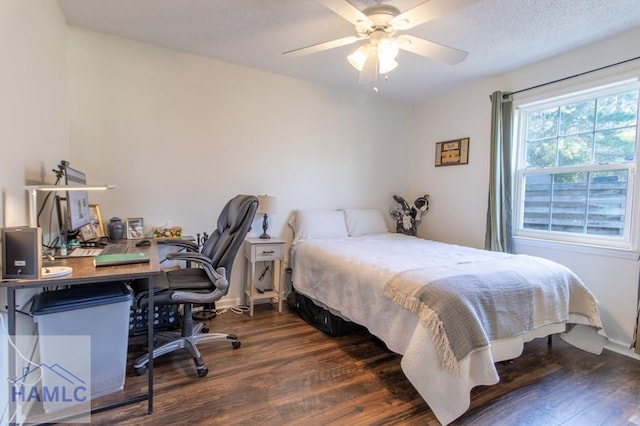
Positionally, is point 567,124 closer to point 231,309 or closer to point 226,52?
point 226,52

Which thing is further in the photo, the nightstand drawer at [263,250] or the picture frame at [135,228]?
the nightstand drawer at [263,250]

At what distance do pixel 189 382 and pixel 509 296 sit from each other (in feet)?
6.40

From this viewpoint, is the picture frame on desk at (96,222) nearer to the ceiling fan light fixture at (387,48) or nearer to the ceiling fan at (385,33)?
the ceiling fan at (385,33)

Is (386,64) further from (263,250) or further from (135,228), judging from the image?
(135,228)

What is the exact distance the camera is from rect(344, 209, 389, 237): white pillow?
3.67 m

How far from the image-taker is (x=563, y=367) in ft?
7.13

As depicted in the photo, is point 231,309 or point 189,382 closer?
point 189,382

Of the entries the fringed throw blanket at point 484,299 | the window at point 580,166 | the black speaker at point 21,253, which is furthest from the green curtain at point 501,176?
the black speaker at point 21,253

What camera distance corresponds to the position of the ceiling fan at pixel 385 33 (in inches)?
65.2

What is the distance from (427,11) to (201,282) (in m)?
2.09

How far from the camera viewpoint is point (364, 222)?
12.3 ft

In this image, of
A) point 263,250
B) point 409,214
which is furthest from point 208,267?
point 409,214

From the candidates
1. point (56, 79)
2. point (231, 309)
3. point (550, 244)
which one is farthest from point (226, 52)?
point (550, 244)

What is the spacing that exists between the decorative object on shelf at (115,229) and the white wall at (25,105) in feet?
1.87
